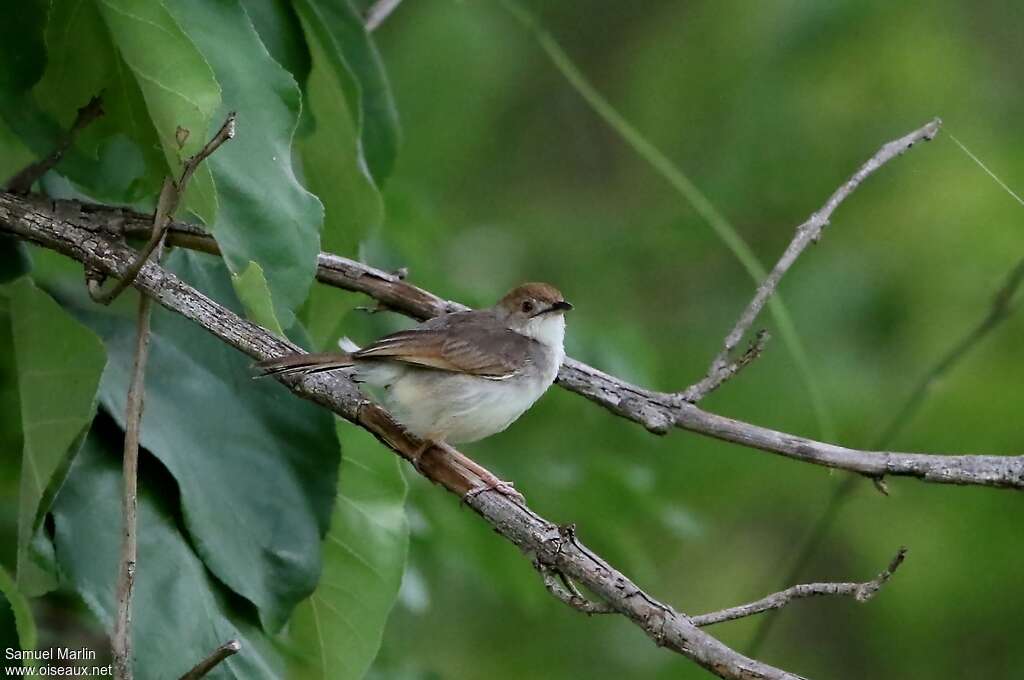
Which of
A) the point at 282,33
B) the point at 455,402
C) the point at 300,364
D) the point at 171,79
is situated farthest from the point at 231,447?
the point at 282,33

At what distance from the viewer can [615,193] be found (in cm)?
877

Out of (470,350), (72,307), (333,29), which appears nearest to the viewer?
(72,307)

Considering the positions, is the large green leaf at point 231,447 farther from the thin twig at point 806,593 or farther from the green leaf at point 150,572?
the thin twig at point 806,593

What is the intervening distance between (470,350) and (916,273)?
12.8 feet

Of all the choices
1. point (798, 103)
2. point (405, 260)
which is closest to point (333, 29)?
point (405, 260)

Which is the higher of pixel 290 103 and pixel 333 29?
pixel 333 29

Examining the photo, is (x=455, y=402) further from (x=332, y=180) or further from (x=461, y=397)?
(x=332, y=180)

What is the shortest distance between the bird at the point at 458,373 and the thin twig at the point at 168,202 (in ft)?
2.50

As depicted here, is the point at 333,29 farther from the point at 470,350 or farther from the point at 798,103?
the point at 798,103

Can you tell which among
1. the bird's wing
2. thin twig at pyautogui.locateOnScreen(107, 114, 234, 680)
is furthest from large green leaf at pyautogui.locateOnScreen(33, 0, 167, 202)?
the bird's wing

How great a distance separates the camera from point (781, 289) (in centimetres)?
639

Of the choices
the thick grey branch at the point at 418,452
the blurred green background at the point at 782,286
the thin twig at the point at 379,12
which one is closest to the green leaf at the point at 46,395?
the thick grey branch at the point at 418,452

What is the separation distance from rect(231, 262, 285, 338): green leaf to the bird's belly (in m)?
0.96

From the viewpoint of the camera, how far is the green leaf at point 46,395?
2.67 m
